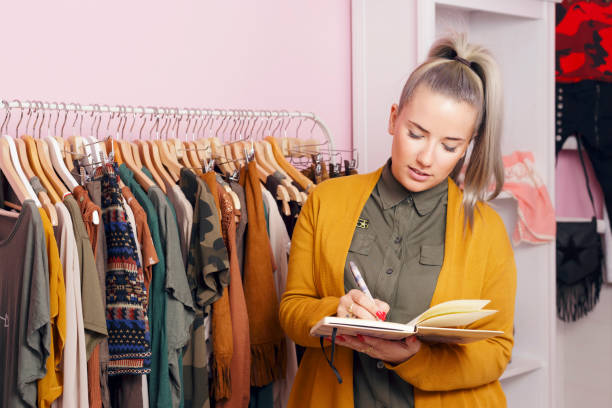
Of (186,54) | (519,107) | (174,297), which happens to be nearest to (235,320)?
(174,297)

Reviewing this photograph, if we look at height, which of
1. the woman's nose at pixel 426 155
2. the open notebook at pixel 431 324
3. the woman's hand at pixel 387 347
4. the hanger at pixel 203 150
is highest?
the hanger at pixel 203 150

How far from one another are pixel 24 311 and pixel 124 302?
0.22 meters

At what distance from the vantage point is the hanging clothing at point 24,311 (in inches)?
52.5

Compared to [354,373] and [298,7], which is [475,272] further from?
[298,7]

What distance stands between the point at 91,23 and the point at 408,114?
1.11 metres

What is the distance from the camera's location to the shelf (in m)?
2.54

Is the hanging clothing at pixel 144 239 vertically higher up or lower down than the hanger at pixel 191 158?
lower down

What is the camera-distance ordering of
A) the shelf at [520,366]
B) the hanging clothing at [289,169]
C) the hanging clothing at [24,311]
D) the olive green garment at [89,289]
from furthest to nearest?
the shelf at [520,366], the hanging clothing at [289,169], the olive green garment at [89,289], the hanging clothing at [24,311]

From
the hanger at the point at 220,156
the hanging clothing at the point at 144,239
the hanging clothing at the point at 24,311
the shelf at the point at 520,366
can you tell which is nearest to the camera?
the hanging clothing at the point at 24,311

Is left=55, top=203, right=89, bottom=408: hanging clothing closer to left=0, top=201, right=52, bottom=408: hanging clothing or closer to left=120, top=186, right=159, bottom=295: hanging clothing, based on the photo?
left=0, top=201, right=52, bottom=408: hanging clothing

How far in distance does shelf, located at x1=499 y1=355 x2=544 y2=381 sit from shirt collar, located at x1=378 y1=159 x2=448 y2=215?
4.36 ft

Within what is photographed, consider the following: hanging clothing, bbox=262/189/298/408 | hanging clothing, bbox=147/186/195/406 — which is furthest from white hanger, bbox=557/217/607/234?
hanging clothing, bbox=147/186/195/406

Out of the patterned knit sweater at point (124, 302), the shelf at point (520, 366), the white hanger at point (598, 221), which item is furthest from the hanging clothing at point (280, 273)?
the white hanger at point (598, 221)

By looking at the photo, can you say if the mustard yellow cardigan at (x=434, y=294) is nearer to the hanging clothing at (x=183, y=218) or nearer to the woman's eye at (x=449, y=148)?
the woman's eye at (x=449, y=148)
